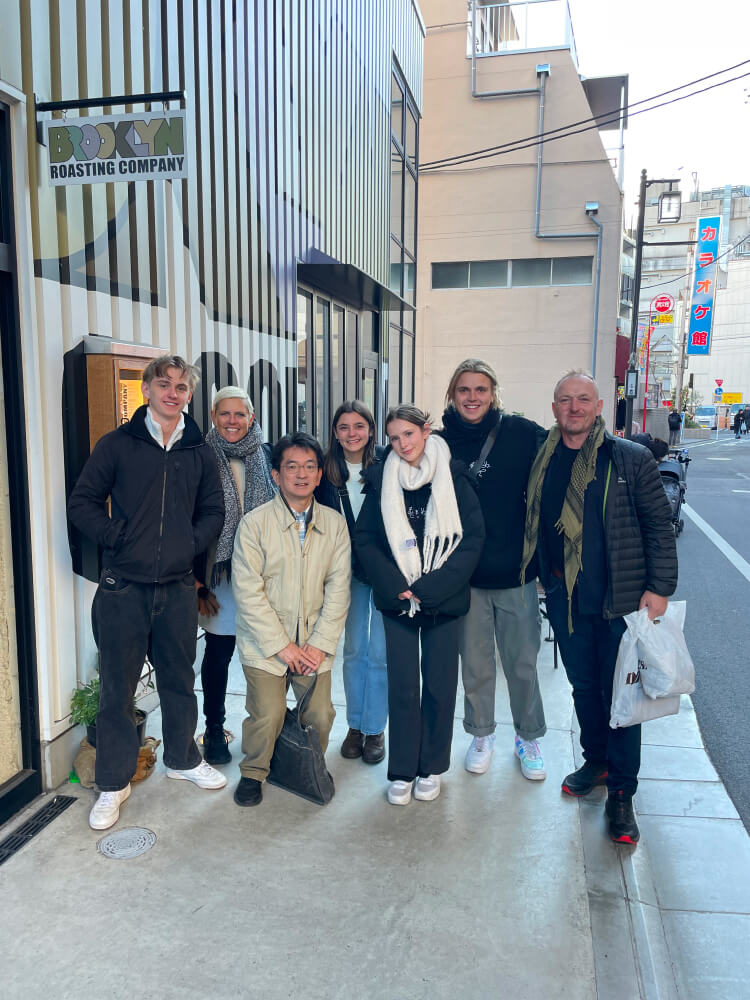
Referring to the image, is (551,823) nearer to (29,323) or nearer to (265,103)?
(29,323)

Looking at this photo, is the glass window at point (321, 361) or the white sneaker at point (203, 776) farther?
the glass window at point (321, 361)

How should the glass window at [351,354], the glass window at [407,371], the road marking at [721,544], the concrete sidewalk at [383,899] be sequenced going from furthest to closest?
the glass window at [407,371], the glass window at [351,354], the road marking at [721,544], the concrete sidewalk at [383,899]

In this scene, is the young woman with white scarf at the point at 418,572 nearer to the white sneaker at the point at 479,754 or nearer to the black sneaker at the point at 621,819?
the white sneaker at the point at 479,754

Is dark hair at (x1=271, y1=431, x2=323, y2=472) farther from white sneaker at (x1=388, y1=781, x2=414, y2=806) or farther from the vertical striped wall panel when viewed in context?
white sneaker at (x1=388, y1=781, x2=414, y2=806)

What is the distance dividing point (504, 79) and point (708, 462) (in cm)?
1439

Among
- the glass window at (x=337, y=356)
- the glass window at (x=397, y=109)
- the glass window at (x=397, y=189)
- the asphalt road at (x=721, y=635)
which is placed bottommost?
the asphalt road at (x=721, y=635)

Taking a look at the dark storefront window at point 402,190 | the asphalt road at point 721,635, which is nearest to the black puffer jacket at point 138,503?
the asphalt road at point 721,635

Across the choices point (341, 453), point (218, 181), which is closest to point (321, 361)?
point (218, 181)

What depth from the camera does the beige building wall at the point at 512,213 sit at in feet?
69.4

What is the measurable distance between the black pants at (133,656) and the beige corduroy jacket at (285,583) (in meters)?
0.28

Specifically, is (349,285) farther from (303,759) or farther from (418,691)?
(303,759)

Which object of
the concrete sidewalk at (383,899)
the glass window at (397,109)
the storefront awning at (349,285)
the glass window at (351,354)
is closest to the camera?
the concrete sidewalk at (383,899)

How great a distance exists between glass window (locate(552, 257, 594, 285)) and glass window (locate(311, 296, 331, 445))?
14781mm

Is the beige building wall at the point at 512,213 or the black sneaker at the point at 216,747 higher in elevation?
the beige building wall at the point at 512,213
